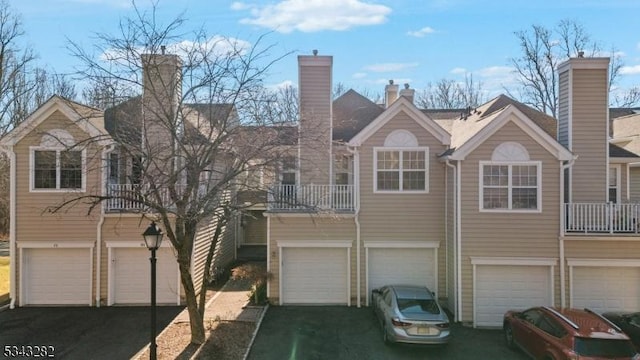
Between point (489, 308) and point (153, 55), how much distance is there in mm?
12862

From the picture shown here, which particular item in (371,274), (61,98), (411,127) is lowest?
(371,274)

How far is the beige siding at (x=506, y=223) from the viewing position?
1407 cm

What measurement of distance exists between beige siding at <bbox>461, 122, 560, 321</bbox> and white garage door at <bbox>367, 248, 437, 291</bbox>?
1.74m

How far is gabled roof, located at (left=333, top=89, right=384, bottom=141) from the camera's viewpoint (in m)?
17.9

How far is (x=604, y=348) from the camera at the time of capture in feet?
30.4

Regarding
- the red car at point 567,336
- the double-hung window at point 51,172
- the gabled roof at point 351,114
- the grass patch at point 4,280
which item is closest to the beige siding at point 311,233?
the gabled roof at point 351,114

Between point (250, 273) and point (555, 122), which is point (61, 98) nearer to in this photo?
point (250, 273)

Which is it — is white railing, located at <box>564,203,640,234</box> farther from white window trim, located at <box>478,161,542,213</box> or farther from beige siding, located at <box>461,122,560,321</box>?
white window trim, located at <box>478,161,542,213</box>

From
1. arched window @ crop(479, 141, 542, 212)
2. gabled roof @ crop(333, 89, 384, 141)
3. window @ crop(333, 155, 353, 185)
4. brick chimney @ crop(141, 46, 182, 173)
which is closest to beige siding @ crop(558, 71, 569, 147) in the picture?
arched window @ crop(479, 141, 542, 212)

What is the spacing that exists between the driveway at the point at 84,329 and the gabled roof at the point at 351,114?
30.4ft

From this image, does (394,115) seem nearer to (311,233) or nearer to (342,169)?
(342,169)

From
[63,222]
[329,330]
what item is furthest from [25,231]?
[329,330]

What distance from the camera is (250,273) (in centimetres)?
1684

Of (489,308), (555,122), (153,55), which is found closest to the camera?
(153,55)
